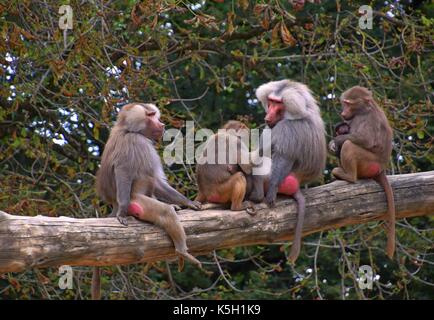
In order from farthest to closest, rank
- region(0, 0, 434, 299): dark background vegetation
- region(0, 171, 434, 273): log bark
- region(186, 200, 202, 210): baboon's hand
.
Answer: region(0, 0, 434, 299): dark background vegetation, region(186, 200, 202, 210): baboon's hand, region(0, 171, 434, 273): log bark

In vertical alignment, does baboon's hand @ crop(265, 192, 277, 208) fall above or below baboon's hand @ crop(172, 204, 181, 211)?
above

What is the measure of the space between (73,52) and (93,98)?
1.52 feet

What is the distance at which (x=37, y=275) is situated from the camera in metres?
7.53

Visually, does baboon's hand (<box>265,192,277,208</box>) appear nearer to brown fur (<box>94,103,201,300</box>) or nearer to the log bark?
the log bark

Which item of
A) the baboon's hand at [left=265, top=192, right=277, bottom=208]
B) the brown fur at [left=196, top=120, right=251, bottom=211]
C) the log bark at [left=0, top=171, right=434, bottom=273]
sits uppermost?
the brown fur at [left=196, top=120, right=251, bottom=211]

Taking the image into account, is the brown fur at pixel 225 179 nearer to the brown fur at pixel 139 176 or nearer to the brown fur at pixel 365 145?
the brown fur at pixel 139 176

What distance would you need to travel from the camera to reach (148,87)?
764 cm

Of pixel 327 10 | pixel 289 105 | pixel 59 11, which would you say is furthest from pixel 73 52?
pixel 327 10

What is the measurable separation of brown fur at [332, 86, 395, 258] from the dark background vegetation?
758 mm

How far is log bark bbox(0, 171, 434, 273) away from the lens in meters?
4.81

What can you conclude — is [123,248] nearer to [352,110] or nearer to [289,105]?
[289,105]

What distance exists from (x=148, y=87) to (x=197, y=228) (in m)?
2.57

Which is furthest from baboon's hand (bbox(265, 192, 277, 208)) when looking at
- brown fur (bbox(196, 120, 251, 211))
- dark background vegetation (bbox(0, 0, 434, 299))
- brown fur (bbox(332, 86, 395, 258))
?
dark background vegetation (bbox(0, 0, 434, 299))

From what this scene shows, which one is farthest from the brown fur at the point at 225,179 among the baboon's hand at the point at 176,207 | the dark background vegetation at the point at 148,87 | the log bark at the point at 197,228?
the dark background vegetation at the point at 148,87
